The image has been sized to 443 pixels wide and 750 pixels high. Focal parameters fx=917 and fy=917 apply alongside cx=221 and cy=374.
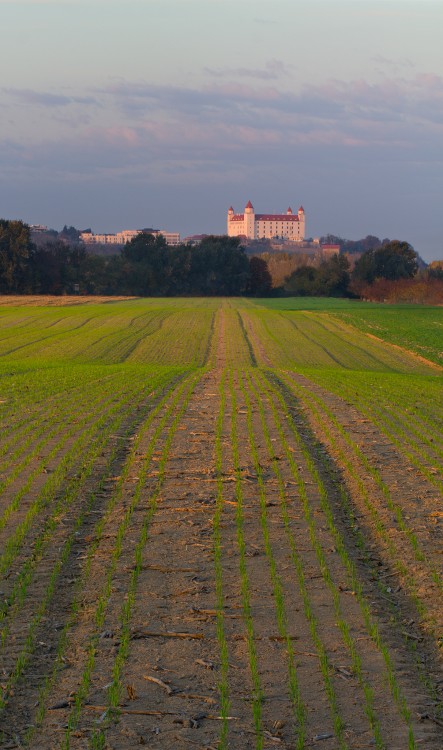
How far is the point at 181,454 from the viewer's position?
15211 millimetres

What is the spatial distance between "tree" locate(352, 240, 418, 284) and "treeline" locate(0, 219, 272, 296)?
42.3 feet

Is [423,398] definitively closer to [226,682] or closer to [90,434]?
[90,434]

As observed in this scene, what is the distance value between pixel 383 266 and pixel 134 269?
31526 mm

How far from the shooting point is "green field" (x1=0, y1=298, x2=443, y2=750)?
6.34 metres

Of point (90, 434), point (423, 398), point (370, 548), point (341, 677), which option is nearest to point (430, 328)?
point (423, 398)

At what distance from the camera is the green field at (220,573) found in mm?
6344

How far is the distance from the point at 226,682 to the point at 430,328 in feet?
170

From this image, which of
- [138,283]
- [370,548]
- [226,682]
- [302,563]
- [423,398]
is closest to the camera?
[226,682]

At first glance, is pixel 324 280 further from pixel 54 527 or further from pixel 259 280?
pixel 54 527

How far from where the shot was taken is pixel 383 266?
115938 mm

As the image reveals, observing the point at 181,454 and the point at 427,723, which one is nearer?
the point at 427,723

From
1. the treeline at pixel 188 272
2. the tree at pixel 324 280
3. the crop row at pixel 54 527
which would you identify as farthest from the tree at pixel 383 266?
the crop row at pixel 54 527

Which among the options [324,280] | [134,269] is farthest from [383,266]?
[134,269]

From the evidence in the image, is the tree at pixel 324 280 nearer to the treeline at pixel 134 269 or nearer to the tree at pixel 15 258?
the treeline at pixel 134 269
